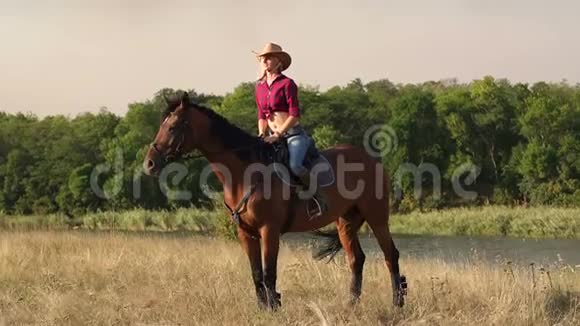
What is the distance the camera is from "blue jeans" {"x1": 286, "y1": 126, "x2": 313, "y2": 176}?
6.22 m

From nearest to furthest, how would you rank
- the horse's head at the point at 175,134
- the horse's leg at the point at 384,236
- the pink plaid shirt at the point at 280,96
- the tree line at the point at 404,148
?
the horse's head at the point at 175,134
the pink plaid shirt at the point at 280,96
the horse's leg at the point at 384,236
the tree line at the point at 404,148

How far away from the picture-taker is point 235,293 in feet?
22.2

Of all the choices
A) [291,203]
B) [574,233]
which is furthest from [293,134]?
[574,233]

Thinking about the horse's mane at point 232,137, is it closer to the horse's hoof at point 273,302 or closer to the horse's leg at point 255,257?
the horse's leg at point 255,257

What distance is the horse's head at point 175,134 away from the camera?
586 centimetres

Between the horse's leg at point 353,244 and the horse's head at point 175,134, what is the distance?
6.60ft

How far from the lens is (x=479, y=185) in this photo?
50.9 m

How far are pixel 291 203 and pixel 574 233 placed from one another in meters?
26.0

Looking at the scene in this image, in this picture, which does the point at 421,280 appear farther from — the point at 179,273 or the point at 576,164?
the point at 576,164

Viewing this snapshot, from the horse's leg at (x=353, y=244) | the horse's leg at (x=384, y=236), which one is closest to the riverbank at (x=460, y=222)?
the horse's leg at (x=353, y=244)

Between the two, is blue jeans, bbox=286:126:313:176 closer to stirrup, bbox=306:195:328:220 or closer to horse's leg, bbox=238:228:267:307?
stirrup, bbox=306:195:328:220

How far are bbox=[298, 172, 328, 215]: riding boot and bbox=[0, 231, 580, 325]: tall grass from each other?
2.81ft

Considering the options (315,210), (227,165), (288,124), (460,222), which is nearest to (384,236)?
(315,210)

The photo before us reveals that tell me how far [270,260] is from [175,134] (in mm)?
1350
